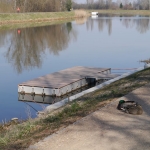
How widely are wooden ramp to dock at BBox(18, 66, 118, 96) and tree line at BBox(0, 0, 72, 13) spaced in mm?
37854

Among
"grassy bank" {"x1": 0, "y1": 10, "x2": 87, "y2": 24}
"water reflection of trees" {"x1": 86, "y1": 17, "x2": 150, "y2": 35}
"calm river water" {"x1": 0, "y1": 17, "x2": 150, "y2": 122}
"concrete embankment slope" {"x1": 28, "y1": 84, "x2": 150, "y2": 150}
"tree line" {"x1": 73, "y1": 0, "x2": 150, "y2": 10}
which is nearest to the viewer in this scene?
"concrete embankment slope" {"x1": 28, "y1": 84, "x2": 150, "y2": 150}

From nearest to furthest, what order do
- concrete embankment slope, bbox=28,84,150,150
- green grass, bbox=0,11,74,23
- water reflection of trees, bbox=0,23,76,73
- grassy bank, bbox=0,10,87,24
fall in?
concrete embankment slope, bbox=28,84,150,150 → water reflection of trees, bbox=0,23,76,73 → green grass, bbox=0,11,74,23 → grassy bank, bbox=0,10,87,24

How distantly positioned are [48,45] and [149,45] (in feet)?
21.5

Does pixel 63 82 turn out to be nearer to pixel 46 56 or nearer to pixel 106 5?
pixel 46 56

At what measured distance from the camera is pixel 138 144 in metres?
5.76

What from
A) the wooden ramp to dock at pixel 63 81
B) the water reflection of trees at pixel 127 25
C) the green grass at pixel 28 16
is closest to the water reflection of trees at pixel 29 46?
the wooden ramp to dock at pixel 63 81

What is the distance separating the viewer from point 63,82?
14.3 meters

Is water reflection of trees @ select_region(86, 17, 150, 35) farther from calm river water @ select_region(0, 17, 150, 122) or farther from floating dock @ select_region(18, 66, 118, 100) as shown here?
floating dock @ select_region(18, 66, 118, 100)

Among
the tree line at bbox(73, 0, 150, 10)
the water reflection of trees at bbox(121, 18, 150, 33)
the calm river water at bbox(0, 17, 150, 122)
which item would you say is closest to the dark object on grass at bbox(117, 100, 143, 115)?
the calm river water at bbox(0, 17, 150, 122)

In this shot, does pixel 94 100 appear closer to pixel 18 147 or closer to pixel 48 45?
pixel 18 147

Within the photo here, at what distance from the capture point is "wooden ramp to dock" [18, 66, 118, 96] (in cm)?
1351

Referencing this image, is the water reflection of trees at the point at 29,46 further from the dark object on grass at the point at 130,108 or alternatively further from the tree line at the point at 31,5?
the tree line at the point at 31,5

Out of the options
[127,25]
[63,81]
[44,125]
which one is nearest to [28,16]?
[127,25]

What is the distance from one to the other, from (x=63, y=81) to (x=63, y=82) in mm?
190
